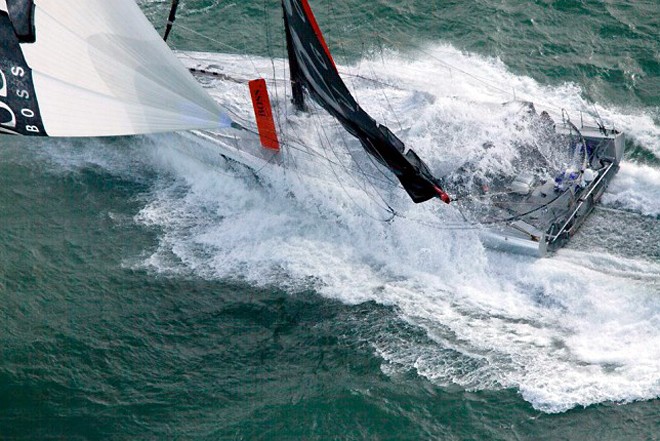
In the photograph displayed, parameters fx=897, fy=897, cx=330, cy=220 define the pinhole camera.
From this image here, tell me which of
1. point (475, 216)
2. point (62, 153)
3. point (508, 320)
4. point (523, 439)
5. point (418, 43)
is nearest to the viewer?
point (523, 439)

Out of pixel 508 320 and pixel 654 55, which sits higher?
pixel 654 55

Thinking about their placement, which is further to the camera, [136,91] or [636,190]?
[636,190]

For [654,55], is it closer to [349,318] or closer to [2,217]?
[349,318]

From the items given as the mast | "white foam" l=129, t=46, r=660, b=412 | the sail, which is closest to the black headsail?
the mast

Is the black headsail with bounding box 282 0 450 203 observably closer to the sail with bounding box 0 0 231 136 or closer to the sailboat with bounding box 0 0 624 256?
the sailboat with bounding box 0 0 624 256

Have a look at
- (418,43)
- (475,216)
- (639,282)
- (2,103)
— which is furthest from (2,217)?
(639,282)

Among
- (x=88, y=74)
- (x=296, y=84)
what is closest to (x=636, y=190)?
(x=296, y=84)

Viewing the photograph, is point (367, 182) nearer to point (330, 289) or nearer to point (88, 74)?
point (330, 289)
